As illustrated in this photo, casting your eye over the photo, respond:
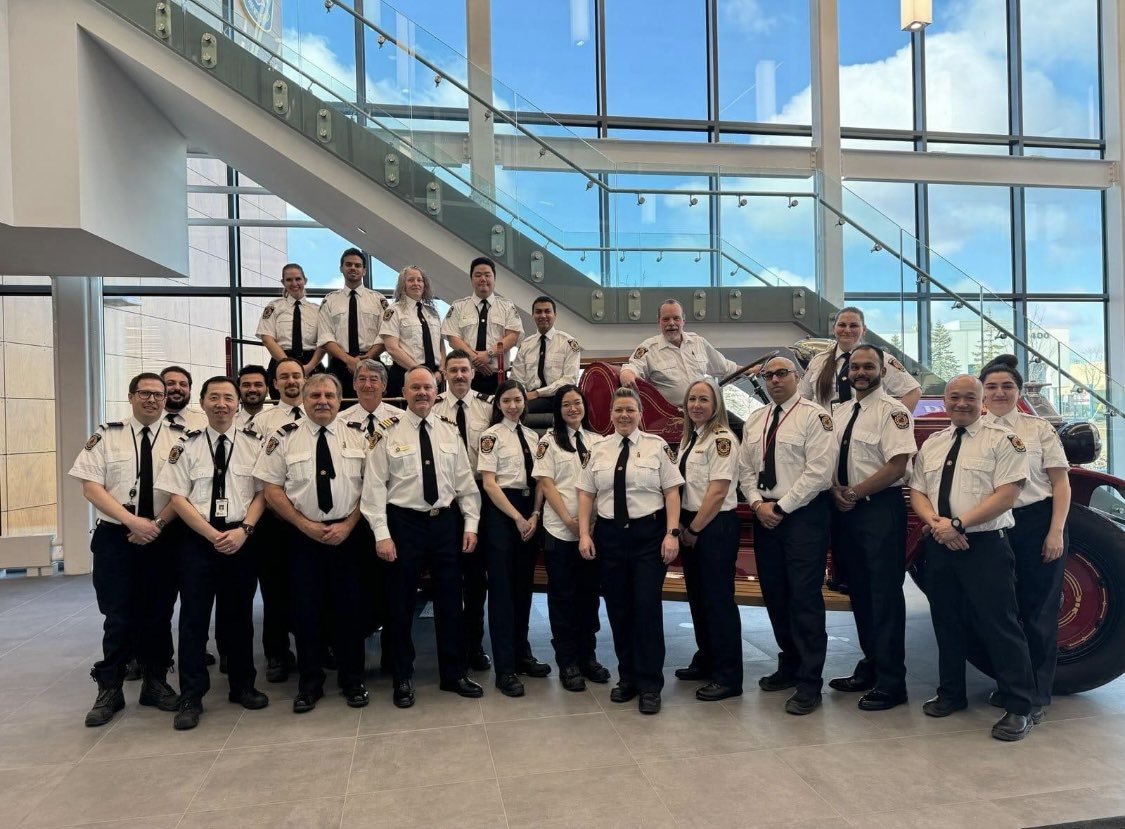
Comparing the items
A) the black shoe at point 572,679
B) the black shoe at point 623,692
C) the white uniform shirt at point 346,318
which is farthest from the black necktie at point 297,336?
the black shoe at point 623,692

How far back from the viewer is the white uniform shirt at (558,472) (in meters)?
3.72

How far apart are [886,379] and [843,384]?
22cm

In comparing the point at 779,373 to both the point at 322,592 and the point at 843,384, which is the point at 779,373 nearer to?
the point at 843,384

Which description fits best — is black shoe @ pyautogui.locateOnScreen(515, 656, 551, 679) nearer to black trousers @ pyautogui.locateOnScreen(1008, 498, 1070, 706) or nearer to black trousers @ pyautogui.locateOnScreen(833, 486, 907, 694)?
black trousers @ pyautogui.locateOnScreen(833, 486, 907, 694)

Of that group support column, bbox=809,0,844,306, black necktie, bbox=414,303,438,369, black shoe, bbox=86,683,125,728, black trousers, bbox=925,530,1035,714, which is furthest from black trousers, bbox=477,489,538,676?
support column, bbox=809,0,844,306

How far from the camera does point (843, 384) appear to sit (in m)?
3.95

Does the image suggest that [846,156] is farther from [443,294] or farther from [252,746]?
[252,746]

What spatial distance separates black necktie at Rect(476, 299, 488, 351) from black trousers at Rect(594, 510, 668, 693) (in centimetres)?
182

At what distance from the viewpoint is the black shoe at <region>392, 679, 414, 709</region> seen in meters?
3.63

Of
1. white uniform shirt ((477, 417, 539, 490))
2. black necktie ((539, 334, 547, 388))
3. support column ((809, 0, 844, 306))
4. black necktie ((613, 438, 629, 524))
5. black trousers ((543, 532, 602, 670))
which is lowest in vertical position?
black trousers ((543, 532, 602, 670))

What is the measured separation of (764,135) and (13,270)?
9136mm

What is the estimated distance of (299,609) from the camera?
3574 mm

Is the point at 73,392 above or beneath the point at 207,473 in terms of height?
above

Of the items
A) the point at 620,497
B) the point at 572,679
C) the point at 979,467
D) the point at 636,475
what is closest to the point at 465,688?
the point at 572,679
